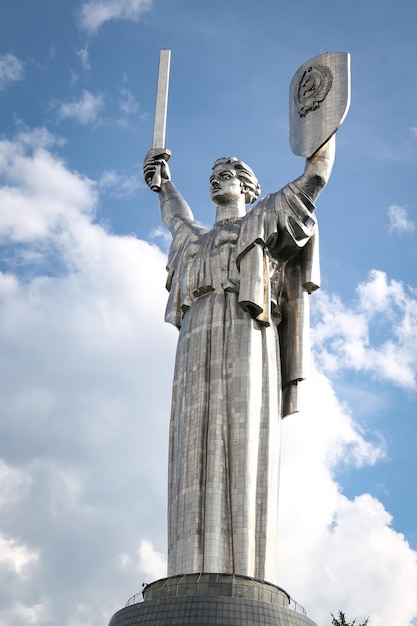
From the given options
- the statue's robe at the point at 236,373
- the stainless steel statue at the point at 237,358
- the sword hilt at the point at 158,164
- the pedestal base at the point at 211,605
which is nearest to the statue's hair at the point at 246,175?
the stainless steel statue at the point at 237,358

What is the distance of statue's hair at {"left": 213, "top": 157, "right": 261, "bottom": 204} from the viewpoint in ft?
48.5

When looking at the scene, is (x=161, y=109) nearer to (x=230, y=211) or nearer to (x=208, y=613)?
(x=230, y=211)

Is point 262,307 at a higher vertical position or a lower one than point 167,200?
lower

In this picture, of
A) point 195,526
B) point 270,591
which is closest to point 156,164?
point 195,526

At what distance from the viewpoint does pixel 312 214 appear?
13.4 meters

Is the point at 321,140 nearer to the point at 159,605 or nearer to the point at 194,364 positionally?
the point at 194,364

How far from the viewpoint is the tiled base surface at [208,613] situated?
33.4 ft

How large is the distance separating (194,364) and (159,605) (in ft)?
12.0

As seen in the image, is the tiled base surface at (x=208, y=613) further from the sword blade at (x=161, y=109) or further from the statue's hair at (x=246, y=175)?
the sword blade at (x=161, y=109)

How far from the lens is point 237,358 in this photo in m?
12.8

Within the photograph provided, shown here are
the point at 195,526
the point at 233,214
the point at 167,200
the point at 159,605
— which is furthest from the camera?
the point at 167,200

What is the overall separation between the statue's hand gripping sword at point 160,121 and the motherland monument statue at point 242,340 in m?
1.54

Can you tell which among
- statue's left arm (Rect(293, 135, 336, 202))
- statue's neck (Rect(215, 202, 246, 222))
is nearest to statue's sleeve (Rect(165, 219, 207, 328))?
statue's neck (Rect(215, 202, 246, 222))

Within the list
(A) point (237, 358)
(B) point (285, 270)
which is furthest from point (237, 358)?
(B) point (285, 270)
